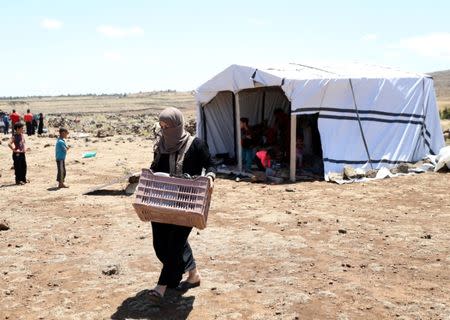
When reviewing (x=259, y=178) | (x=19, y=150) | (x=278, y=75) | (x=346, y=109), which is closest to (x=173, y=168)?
(x=259, y=178)

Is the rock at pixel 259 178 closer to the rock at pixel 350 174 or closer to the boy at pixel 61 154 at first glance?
the rock at pixel 350 174

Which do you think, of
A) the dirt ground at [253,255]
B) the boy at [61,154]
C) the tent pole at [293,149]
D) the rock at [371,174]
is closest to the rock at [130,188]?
the dirt ground at [253,255]

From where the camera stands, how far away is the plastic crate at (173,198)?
4.43m

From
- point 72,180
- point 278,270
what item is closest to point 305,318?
point 278,270

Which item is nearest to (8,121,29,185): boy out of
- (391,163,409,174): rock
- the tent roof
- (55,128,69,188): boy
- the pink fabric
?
(55,128,69,188): boy

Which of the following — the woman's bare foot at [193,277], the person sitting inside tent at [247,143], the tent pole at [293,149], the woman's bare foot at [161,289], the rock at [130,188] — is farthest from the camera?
the person sitting inside tent at [247,143]

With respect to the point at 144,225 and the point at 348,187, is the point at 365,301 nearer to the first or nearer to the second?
the point at 144,225

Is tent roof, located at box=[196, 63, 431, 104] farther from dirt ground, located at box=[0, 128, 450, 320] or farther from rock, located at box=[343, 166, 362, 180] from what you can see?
dirt ground, located at box=[0, 128, 450, 320]

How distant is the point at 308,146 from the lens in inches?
601

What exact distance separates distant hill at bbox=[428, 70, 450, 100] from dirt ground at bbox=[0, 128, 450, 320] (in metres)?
74.6

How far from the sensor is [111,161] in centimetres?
1670

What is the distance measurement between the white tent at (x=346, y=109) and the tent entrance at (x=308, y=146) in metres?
1.03

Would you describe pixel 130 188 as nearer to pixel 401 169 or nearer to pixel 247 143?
pixel 247 143

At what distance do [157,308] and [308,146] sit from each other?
10991mm
